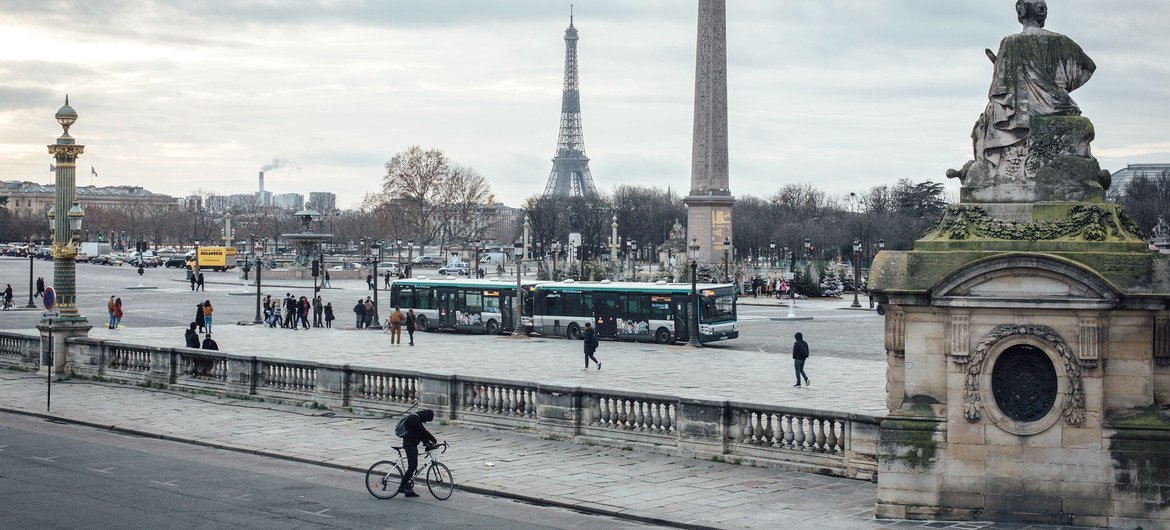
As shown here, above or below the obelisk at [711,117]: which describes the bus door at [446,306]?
below

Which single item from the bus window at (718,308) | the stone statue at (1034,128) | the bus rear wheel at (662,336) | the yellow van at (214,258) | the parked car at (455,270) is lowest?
the bus rear wheel at (662,336)

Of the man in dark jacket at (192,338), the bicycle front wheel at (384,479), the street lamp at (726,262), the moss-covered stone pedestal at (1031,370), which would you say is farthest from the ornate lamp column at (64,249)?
the street lamp at (726,262)

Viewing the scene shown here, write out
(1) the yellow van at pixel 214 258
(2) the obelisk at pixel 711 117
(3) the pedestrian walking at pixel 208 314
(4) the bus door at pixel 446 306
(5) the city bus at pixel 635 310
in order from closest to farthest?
(3) the pedestrian walking at pixel 208 314
(5) the city bus at pixel 635 310
(4) the bus door at pixel 446 306
(2) the obelisk at pixel 711 117
(1) the yellow van at pixel 214 258

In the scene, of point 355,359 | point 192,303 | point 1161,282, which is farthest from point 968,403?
point 192,303

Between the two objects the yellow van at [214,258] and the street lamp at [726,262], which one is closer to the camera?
the street lamp at [726,262]

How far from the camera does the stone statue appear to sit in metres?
16.2

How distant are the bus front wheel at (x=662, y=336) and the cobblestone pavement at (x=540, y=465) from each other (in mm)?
22805

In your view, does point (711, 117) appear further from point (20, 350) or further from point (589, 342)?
point (20, 350)

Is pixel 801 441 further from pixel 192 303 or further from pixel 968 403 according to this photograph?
pixel 192 303

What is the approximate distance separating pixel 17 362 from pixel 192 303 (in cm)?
3756

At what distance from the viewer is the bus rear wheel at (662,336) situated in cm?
4856

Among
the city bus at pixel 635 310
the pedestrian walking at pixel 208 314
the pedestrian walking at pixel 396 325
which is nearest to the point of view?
the pedestrian walking at pixel 396 325

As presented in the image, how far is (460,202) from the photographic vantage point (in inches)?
6609

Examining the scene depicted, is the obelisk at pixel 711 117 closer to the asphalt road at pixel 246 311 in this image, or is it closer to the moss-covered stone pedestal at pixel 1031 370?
the asphalt road at pixel 246 311
